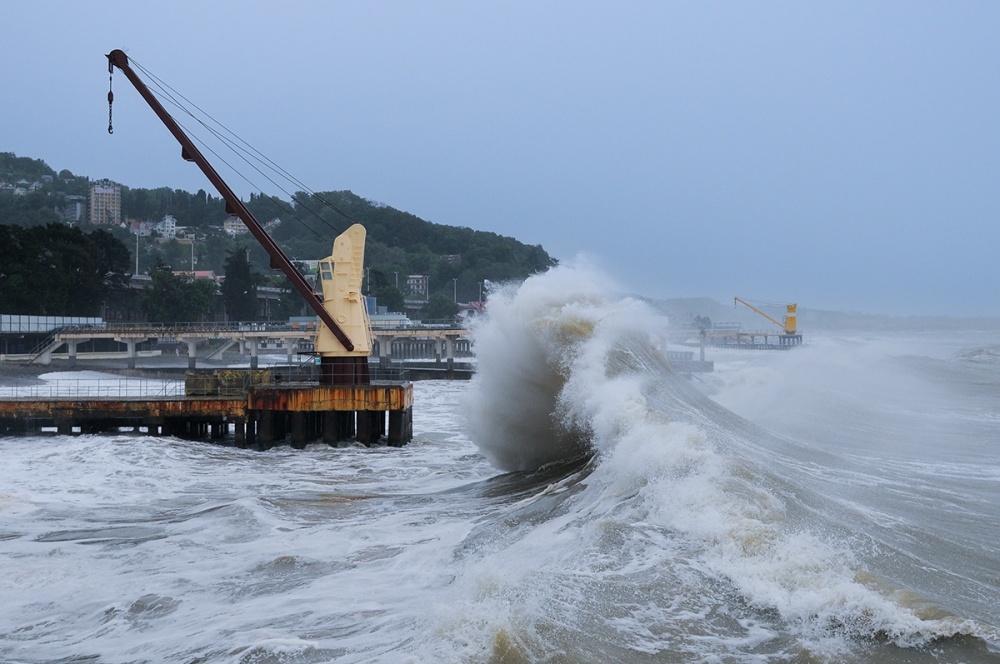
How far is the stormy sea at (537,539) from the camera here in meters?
6.84

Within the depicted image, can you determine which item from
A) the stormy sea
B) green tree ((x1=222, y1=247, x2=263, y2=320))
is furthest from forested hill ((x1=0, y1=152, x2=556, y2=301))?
the stormy sea

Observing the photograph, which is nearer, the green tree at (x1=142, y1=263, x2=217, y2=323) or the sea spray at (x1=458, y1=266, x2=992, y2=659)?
the sea spray at (x1=458, y1=266, x2=992, y2=659)

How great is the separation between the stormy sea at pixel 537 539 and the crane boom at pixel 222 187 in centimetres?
538

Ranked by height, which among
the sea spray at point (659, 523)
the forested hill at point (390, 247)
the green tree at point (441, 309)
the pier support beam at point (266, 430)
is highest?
the forested hill at point (390, 247)

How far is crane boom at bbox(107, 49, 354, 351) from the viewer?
2567cm

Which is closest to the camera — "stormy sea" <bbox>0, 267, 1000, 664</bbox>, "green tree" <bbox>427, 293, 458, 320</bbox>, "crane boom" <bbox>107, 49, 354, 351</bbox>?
"stormy sea" <bbox>0, 267, 1000, 664</bbox>

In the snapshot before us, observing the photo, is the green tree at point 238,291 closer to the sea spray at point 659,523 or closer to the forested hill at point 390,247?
the forested hill at point 390,247

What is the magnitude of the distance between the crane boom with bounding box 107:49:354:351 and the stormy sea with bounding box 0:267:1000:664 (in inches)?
212

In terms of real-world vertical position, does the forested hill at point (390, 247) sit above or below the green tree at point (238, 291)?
above

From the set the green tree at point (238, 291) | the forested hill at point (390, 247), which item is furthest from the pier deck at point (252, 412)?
the forested hill at point (390, 247)

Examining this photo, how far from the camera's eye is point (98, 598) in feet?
29.7

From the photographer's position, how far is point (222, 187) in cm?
2653

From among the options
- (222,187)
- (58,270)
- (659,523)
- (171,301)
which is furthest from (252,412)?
(171,301)

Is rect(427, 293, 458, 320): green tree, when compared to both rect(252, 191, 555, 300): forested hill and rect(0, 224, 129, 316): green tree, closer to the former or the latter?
rect(252, 191, 555, 300): forested hill
